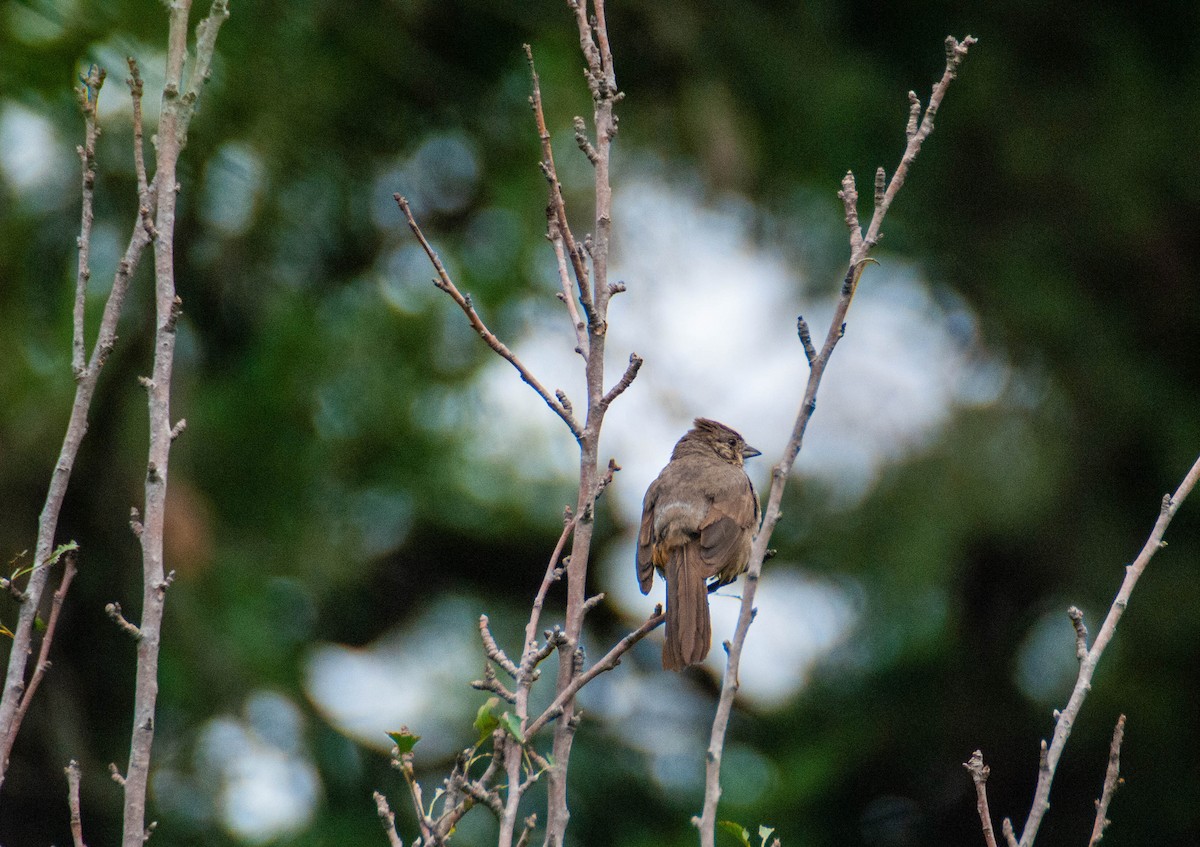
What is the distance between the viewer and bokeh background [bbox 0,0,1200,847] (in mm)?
5875

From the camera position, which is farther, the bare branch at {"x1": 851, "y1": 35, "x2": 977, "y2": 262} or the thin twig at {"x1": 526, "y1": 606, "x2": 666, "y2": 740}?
the bare branch at {"x1": 851, "y1": 35, "x2": 977, "y2": 262}

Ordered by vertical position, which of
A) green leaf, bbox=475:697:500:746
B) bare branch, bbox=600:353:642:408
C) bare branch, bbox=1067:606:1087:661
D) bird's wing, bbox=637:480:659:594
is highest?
bird's wing, bbox=637:480:659:594

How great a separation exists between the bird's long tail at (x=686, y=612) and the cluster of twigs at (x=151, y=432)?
6.05 feet

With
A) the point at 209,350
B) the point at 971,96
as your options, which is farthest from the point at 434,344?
the point at 971,96

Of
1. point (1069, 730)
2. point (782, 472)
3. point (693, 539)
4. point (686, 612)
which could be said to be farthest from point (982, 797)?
point (693, 539)

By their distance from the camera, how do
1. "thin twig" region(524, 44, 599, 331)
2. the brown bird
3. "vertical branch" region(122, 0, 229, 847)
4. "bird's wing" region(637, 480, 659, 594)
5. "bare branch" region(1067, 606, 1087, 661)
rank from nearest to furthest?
"vertical branch" region(122, 0, 229, 847) → "bare branch" region(1067, 606, 1087, 661) → "thin twig" region(524, 44, 599, 331) → the brown bird → "bird's wing" region(637, 480, 659, 594)

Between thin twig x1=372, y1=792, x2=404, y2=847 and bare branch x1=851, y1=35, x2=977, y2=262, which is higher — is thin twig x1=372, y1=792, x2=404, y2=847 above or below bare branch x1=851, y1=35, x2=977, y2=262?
below

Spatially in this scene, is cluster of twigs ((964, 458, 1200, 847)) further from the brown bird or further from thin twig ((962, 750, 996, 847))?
the brown bird

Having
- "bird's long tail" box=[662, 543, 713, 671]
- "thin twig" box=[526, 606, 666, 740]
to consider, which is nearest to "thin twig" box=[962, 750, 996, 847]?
"thin twig" box=[526, 606, 666, 740]

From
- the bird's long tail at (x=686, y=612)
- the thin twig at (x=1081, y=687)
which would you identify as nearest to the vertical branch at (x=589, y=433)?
the thin twig at (x=1081, y=687)

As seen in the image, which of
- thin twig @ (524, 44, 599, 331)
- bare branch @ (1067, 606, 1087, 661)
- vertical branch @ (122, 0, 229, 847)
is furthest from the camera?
thin twig @ (524, 44, 599, 331)

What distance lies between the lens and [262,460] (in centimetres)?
687

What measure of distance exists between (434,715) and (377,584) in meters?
0.99

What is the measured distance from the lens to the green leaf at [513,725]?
2.40 metres
